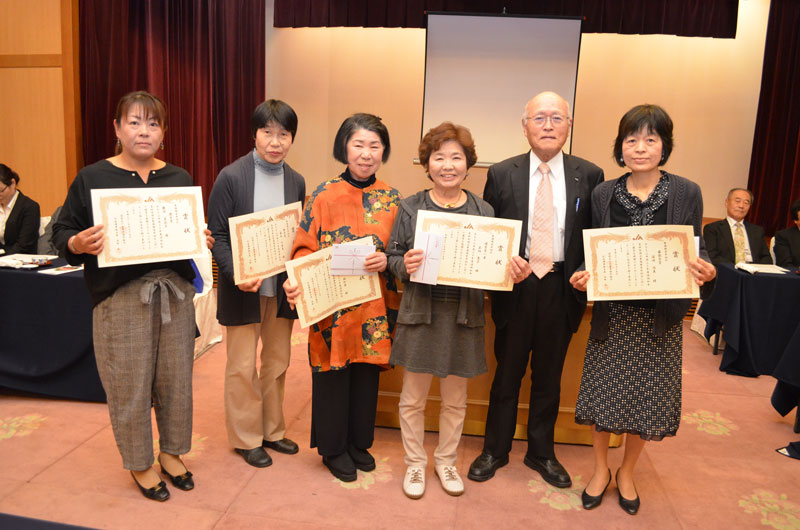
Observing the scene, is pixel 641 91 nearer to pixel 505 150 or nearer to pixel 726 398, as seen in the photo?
pixel 505 150

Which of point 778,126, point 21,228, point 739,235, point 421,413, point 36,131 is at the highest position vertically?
point 778,126

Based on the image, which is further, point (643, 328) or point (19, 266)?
point (19, 266)

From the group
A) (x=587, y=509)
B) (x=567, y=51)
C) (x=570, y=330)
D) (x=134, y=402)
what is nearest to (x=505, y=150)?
(x=567, y=51)

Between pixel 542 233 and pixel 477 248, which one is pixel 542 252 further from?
pixel 477 248

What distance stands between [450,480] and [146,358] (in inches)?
49.5

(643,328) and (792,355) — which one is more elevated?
(643,328)

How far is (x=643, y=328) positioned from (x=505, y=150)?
426 centimetres

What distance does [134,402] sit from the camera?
208 centimetres

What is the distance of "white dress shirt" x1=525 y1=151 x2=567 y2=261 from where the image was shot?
226 centimetres

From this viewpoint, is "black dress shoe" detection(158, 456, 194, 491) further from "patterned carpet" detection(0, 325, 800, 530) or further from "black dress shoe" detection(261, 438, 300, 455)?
"black dress shoe" detection(261, 438, 300, 455)

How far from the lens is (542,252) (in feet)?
7.38

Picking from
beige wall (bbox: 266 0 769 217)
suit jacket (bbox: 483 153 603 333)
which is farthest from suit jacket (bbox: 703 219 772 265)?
suit jacket (bbox: 483 153 603 333)

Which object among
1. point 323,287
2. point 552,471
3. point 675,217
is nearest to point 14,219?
point 323,287

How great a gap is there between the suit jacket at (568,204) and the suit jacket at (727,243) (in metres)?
2.92
